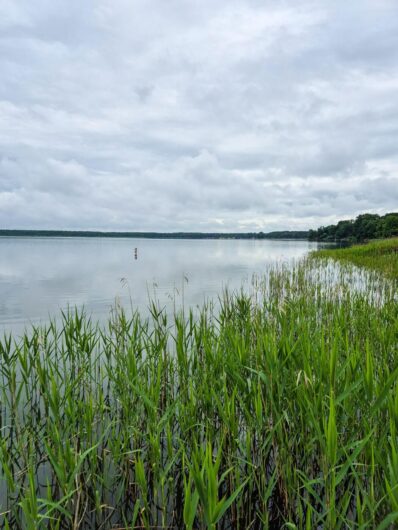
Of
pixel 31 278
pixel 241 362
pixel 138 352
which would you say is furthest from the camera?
pixel 31 278

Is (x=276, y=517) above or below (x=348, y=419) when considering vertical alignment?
below

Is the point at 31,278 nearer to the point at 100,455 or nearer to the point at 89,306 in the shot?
the point at 89,306

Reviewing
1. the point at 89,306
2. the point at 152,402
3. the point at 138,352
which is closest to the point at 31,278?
the point at 89,306

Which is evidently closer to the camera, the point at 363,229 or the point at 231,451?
the point at 231,451

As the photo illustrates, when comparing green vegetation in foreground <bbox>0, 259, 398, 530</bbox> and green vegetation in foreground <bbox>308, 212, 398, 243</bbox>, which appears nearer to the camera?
green vegetation in foreground <bbox>0, 259, 398, 530</bbox>

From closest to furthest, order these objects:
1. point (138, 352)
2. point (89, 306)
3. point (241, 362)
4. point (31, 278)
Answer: point (241, 362) < point (138, 352) < point (89, 306) < point (31, 278)

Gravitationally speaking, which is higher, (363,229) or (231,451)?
(363,229)

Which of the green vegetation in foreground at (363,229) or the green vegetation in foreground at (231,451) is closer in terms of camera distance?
the green vegetation in foreground at (231,451)

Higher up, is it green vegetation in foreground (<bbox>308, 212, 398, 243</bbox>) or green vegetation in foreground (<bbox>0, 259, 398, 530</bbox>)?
green vegetation in foreground (<bbox>308, 212, 398, 243</bbox>)

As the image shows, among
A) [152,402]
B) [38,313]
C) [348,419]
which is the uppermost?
[152,402]

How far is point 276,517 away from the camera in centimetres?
382

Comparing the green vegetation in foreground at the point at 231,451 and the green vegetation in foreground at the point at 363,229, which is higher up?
the green vegetation in foreground at the point at 363,229

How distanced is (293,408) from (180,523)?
1.57 metres

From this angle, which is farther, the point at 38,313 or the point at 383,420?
the point at 38,313
